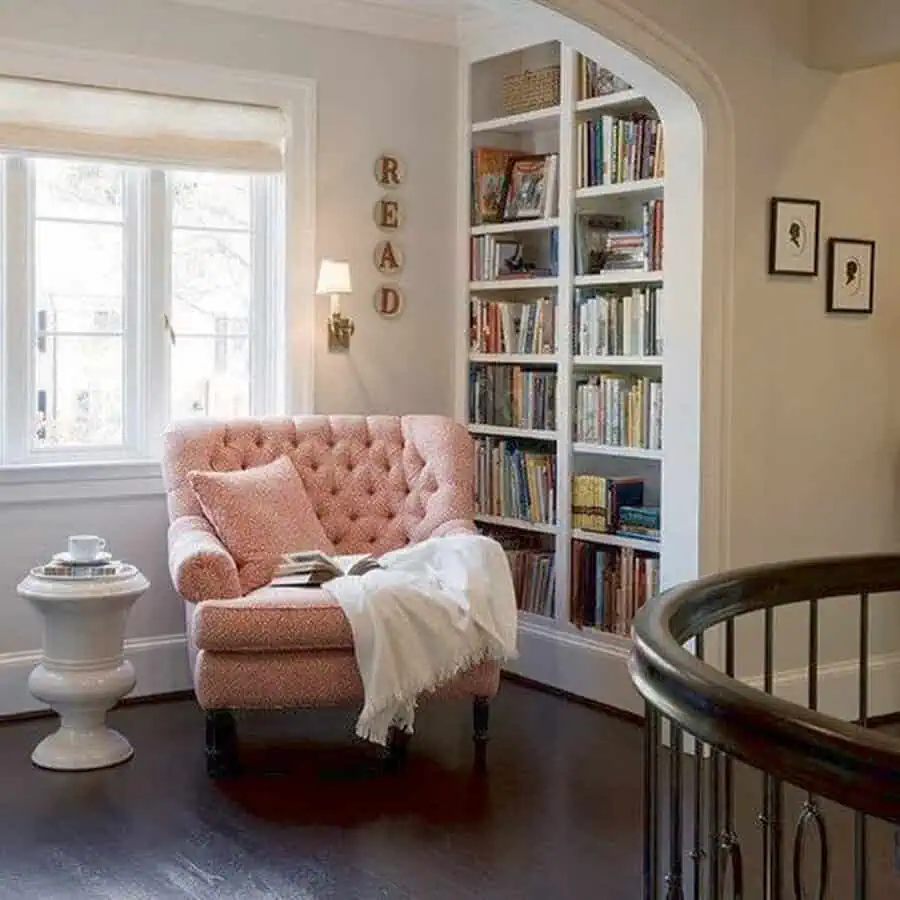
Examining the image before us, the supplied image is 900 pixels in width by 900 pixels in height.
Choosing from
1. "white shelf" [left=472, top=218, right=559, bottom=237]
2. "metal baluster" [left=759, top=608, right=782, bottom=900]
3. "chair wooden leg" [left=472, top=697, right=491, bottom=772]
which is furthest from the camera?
"white shelf" [left=472, top=218, right=559, bottom=237]

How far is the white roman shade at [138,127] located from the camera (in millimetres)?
4906

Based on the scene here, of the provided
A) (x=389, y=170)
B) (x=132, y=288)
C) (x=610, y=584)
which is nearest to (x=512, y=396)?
(x=610, y=584)

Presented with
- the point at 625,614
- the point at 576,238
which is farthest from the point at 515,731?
the point at 576,238

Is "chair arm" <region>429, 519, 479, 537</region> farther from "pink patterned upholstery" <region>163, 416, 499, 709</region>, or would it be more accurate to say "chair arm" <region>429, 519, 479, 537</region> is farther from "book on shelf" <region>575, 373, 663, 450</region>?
"book on shelf" <region>575, 373, 663, 450</region>

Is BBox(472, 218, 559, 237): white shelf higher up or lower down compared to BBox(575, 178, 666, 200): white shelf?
lower down

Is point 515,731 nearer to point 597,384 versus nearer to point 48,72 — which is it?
point 597,384

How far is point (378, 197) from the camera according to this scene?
5676mm

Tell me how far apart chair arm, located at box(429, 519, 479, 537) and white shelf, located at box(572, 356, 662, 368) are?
790 mm

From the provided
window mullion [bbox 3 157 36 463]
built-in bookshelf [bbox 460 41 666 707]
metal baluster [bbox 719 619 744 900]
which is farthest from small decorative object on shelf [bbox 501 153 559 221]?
metal baluster [bbox 719 619 744 900]

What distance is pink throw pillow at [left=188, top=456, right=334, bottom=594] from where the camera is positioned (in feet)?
15.2

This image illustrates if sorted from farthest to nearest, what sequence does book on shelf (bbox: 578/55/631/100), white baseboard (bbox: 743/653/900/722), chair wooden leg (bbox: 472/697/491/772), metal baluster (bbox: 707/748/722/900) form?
1. book on shelf (bbox: 578/55/631/100)
2. white baseboard (bbox: 743/653/900/722)
3. chair wooden leg (bbox: 472/697/491/772)
4. metal baluster (bbox: 707/748/722/900)

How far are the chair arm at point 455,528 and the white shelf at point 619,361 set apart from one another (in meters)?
0.79

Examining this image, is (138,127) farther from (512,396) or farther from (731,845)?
(731,845)

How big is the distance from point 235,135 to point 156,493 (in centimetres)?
135
